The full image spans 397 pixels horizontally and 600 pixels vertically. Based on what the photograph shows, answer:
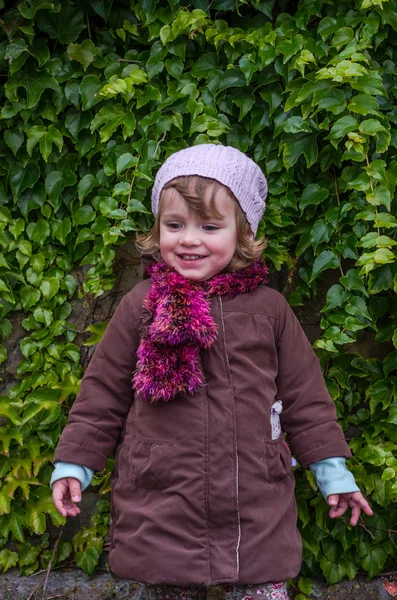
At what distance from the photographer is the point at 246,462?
78.1 inches

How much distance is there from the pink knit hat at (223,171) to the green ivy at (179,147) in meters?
0.35

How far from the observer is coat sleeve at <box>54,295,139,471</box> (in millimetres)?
2068

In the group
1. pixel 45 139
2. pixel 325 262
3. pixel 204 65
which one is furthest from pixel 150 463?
pixel 204 65

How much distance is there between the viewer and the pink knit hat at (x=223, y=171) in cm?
203

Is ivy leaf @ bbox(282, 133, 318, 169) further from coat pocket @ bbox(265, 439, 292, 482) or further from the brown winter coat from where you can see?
coat pocket @ bbox(265, 439, 292, 482)

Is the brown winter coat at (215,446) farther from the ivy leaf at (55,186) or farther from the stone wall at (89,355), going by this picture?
the ivy leaf at (55,186)

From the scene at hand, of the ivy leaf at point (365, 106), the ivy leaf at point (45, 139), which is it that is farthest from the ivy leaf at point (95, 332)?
the ivy leaf at point (365, 106)

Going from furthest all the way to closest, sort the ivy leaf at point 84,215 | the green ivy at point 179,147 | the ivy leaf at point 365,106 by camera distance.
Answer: the ivy leaf at point 84,215 < the green ivy at point 179,147 < the ivy leaf at point 365,106

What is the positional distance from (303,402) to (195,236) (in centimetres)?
59

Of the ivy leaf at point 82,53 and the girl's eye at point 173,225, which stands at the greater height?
the ivy leaf at point 82,53

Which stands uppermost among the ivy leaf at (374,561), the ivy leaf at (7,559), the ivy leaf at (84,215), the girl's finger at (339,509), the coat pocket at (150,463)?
the ivy leaf at (84,215)

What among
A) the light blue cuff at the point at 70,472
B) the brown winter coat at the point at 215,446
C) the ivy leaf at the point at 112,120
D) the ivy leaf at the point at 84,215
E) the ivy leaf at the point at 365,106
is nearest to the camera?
the brown winter coat at the point at 215,446

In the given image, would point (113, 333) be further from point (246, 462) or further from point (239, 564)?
point (239, 564)

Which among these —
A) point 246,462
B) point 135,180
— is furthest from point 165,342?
point 135,180
